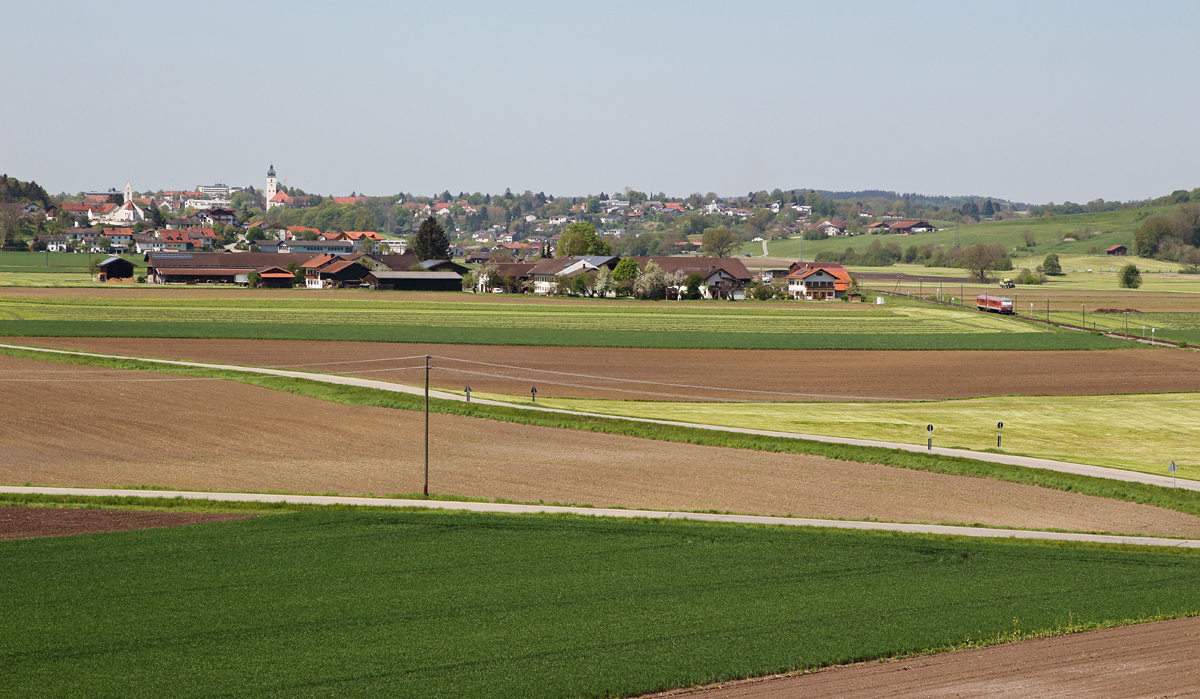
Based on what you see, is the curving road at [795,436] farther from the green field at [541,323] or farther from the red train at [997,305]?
the red train at [997,305]

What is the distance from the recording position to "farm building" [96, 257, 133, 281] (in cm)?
13762

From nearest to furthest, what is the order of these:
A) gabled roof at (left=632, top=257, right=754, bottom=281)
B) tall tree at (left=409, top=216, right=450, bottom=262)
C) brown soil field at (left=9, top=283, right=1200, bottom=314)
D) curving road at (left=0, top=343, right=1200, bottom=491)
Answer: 1. curving road at (left=0, top=343, right=1200, bottom=491)
2. brown soil field at (left=9, top=283, right=1200, bottom=314)
3. gabled roof at (left=632, top=257, right=754, bottom=281)
4. tall tree at (left=409, top=216, right=450, bottom=262)

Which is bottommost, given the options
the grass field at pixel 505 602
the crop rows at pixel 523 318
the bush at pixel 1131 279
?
the grass field at pixel 505 602

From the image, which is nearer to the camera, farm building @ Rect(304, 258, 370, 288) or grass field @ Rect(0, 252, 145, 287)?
grass field @ Rect(0, 252, 145, 287)

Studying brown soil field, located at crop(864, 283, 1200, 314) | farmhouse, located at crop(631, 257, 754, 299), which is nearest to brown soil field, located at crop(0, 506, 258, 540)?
brown soil field, located at crop(864, 283, 1200, 314)

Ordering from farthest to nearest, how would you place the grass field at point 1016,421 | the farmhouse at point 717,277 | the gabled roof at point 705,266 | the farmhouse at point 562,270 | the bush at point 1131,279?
the bush at point 1131,279, the gabled roof at point 705,266, the farmhouse at point 562,270, the farmhouse at point 717,277, the grass field at point 1016,421

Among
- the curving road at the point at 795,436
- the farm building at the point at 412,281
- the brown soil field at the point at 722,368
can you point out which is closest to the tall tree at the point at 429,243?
the farm building at the point at 412,281

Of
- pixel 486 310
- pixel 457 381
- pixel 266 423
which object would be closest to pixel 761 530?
pixel 266 423

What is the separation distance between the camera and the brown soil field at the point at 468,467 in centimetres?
2919

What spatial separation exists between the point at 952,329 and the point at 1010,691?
7761cm

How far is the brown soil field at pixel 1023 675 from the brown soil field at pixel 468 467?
10.4m

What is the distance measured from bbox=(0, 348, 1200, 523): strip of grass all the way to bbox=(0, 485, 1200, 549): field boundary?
5.16m

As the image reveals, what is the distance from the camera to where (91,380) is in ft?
156

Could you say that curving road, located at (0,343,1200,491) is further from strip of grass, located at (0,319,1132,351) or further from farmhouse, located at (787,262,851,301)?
farmhouse, located at (787,262,851,301)
